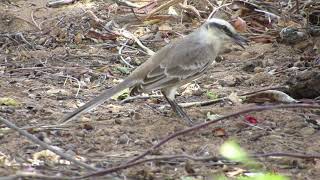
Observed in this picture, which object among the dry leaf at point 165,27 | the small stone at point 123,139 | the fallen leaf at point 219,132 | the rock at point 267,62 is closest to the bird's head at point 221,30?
the fallen leaf at point 219,132

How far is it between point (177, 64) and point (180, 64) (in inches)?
1.0

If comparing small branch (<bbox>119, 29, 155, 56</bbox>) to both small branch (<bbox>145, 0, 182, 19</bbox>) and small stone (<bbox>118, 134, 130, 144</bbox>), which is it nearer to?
small branch (<bbox>145, 0, 182, 19</bbox>)

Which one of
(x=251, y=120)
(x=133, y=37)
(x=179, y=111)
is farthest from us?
(x=133, y=37)

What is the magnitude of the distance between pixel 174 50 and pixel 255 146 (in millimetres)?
1355

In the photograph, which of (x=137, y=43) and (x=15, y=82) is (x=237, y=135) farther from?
(x=137, y=43)

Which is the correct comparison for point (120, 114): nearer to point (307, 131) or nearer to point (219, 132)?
point (219, 132)

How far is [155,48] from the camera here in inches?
362

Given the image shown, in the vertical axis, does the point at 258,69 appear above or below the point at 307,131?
above

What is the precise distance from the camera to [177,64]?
6.01 metres

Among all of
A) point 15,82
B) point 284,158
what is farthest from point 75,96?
point 284,158

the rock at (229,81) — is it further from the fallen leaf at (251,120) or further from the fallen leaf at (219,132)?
the fallen leaf at (219,132)

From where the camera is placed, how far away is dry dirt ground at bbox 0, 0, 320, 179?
4.68 m

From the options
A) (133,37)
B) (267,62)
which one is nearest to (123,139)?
(267,62)

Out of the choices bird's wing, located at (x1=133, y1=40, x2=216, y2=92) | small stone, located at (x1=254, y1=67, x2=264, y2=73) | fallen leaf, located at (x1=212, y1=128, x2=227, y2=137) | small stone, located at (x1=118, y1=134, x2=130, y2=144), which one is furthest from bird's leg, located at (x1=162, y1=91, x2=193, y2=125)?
small stone, located at (x1=254, y1=67, x2=264, y2=73)
